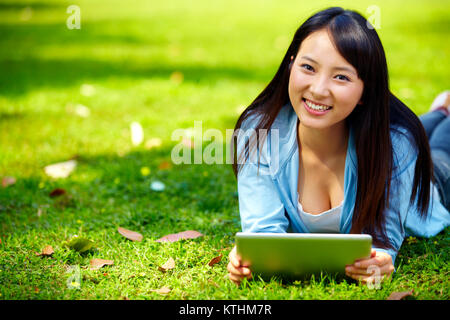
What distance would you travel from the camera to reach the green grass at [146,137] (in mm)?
2070

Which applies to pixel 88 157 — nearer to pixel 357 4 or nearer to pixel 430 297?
pixel 430 297

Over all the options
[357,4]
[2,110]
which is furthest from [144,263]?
[357,4]

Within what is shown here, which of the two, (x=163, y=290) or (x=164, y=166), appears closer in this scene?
(x=163, y=290)

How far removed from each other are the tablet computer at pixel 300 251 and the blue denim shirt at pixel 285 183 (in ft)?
0.67

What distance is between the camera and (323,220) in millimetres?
2199

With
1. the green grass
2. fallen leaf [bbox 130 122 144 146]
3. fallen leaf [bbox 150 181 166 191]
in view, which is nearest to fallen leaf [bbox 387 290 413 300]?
the green grass

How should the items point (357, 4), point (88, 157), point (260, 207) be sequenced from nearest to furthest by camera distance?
point (260, 207) < point (88, 157) < point (357, 4)

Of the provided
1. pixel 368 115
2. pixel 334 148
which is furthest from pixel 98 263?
pixel 368 115

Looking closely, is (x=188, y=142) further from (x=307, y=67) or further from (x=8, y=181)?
(x=307, y=67)

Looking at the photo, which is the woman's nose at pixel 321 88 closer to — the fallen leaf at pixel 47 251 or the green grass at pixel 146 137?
the green grass at pixel 146 137

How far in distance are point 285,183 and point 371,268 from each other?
0.47 metres

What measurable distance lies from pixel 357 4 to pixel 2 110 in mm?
6610
